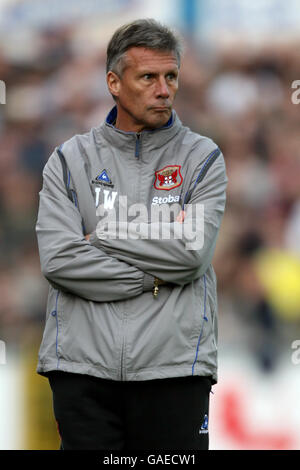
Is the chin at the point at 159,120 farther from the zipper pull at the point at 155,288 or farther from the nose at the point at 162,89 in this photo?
the zipper pull at the point at 155,288

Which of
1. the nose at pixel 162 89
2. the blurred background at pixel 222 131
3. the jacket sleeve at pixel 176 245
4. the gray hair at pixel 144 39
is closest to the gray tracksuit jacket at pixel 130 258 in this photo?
the jacket sleeve at pixel 176 245

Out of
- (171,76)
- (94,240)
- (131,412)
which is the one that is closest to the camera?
(131,412)

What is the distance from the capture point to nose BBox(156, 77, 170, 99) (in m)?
2.66

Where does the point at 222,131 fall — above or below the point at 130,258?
above

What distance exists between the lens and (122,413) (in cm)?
250

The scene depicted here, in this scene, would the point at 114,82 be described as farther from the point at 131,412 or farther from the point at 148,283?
the point at 131,412

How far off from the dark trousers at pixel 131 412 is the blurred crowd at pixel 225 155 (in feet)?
6.37

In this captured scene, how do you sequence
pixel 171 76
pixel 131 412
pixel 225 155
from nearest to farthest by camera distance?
pixel 131 412 < pixel 171 76 < pixel 225 155

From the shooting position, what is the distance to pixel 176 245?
2547 millimetres

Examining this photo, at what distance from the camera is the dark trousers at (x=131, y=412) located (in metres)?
2.47

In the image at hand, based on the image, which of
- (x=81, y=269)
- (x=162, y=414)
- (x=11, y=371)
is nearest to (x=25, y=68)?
(x=11, y=371)

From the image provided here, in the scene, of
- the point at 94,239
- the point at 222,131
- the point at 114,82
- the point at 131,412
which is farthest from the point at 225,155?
the point at 131,412

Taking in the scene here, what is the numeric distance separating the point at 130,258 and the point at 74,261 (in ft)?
0.58
